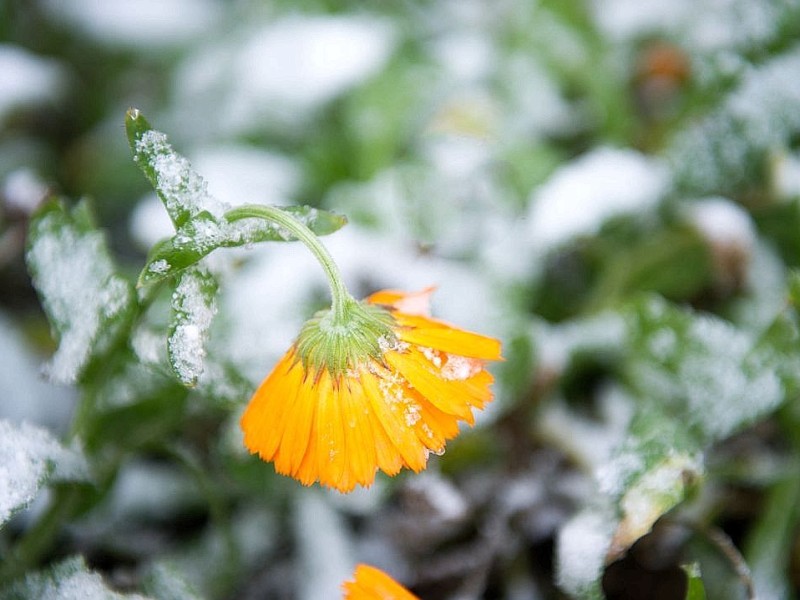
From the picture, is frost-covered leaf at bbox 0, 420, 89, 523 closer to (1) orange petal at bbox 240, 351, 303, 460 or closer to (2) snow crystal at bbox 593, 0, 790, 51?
(1) orange petal at bbox 240, 351, 303, 460

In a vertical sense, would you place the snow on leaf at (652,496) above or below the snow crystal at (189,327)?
below

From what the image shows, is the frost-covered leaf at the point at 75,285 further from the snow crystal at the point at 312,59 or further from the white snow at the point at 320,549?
the snow crystal at the point at 312,59

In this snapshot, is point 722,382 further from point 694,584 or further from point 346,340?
point 346,340

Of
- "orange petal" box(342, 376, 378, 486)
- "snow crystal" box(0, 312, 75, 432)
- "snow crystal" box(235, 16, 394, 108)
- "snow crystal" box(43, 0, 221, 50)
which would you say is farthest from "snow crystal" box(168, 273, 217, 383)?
"snow crystal" box(43, 0, 221, 50)

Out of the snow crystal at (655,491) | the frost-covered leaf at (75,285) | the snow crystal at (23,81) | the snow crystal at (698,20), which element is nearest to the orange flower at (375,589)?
the snow crystal at (655,491)

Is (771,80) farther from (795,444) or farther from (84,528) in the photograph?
(84,528)
